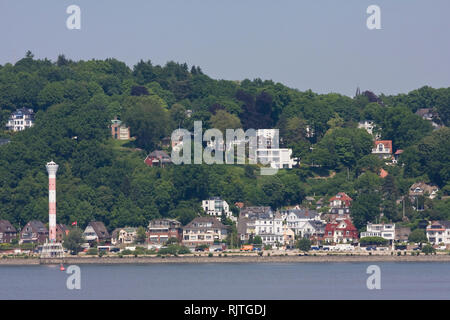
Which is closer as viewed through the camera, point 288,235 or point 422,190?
point 288,235

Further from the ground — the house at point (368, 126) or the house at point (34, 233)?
the house at point (368, 126)

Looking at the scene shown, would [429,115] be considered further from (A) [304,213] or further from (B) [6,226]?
(B) [6,226]

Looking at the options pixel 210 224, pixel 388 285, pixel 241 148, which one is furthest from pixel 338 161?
pixel 388 285

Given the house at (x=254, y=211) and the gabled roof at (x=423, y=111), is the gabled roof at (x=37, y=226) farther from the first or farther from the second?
the gabled roof at (x=423, y=111)

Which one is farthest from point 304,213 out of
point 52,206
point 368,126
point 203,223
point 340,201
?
point 368,126

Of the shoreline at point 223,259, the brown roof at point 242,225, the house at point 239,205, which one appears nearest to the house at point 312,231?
the brown roof at point 242,225
